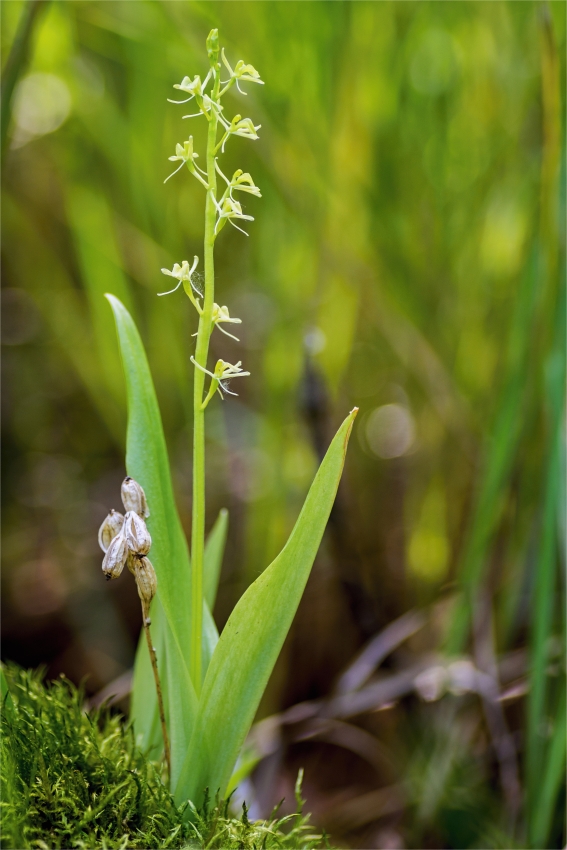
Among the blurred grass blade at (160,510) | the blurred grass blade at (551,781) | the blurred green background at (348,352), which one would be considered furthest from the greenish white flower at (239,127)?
the blurred grass blade at (551,781)

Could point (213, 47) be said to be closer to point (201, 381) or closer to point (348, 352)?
point (201, 381)

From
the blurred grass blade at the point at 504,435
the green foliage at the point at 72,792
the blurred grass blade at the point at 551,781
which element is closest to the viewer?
the green foliage at the point at 72,792

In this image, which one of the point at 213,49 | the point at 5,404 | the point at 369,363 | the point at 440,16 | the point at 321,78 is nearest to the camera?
the point at 213,49

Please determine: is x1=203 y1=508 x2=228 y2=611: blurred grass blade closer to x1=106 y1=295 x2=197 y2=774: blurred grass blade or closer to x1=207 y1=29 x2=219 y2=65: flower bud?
x1=106 y1=295 x2=197 y2=774: blurred grass blade

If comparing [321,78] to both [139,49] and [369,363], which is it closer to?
[139,49]

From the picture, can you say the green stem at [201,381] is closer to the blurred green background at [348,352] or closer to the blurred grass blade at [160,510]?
the blurred grass blade at [160,510]

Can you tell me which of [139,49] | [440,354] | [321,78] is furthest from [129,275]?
[440,354]

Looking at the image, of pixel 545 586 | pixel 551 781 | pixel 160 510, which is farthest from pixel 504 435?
pixel 160 510
